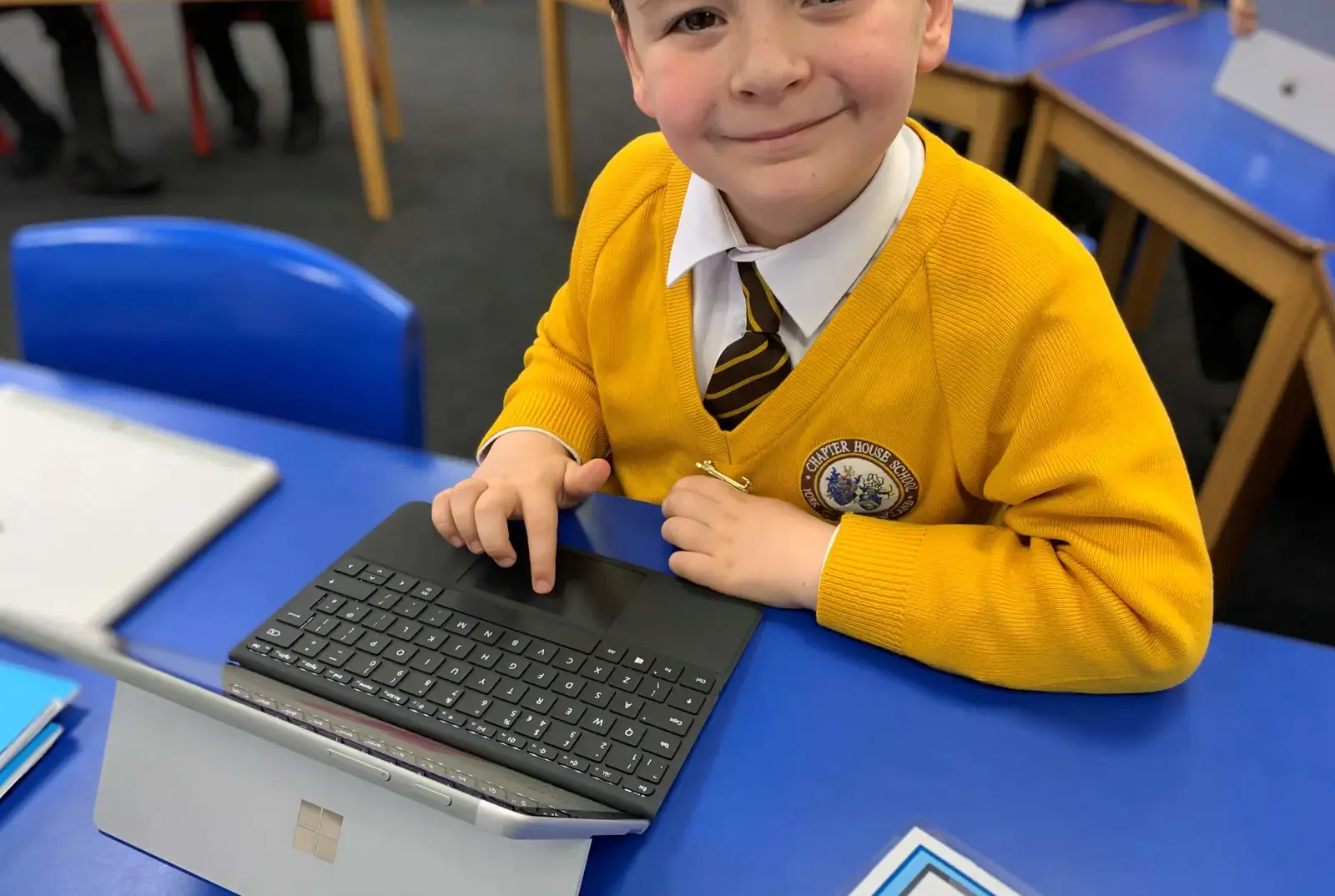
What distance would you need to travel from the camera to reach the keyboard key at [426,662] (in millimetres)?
594

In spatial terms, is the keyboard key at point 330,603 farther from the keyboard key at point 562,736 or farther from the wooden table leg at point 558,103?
the wooden table leg at point 558,103

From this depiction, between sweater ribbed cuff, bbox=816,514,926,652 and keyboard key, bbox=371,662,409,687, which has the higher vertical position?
sweater ribbed cuff, bbox=816,514,926,652

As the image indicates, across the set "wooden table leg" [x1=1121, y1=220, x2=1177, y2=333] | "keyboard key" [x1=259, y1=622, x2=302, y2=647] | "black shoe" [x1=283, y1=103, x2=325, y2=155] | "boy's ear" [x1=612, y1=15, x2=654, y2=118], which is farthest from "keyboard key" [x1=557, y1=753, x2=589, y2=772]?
"black shoe" [x1=283, y1=103, x2=325, y2=155]

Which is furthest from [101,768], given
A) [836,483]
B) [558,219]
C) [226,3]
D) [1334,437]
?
[226,3]

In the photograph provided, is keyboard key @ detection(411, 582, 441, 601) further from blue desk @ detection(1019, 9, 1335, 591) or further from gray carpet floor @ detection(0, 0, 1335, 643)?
gray carpet floor @ detection(0, 0, 1335, 643)

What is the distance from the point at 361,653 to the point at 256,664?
0.07 meters

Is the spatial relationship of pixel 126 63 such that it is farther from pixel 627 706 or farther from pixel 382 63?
pixel 627 706

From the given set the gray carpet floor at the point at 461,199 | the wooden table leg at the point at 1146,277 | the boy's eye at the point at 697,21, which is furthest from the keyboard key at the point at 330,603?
the wooden table leg at the point at 1146,277

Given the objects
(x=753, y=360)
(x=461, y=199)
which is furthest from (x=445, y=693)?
(x=461, y=199)

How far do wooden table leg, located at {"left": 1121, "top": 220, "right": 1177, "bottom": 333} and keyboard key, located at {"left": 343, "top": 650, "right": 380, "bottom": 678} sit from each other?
207 cm

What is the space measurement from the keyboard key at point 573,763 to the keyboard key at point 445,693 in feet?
0.26

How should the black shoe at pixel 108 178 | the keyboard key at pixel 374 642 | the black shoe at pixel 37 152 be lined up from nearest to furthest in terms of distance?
the keyboard key at pixel 374 642, the black shoe at pixel 108 178, the black shoe at pixel 37 152

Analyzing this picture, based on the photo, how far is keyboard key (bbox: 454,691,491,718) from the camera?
22.1 inches

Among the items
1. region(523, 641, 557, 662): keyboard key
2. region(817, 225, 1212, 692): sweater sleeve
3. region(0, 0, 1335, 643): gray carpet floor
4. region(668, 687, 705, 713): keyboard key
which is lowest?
region(0, 0, 1335, 643): gray carpet floor
